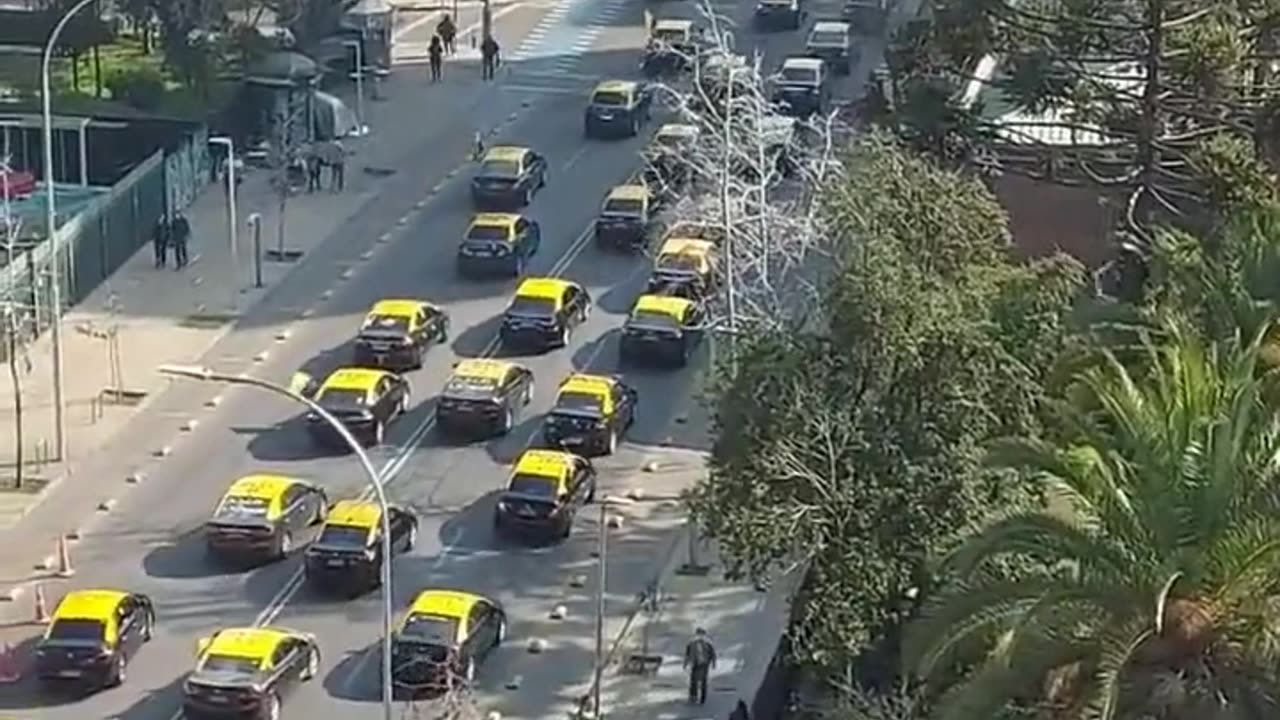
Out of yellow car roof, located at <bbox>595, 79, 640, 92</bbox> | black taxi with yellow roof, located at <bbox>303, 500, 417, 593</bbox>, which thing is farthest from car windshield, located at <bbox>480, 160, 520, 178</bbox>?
black taxi with yellow roof, located at <bbox>303, 500, 417, 593</bbox>

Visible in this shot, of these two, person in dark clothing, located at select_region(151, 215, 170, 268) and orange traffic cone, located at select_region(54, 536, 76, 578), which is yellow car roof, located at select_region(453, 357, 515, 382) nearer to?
orange traffic cone, located at select_region(54, 536, 76, 578)

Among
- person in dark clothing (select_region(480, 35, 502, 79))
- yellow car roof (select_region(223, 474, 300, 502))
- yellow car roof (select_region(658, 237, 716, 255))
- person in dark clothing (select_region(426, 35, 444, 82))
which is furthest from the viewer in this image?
person in dark clothing (select_region(480, 35, 502, 79))

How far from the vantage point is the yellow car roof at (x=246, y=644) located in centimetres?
3819

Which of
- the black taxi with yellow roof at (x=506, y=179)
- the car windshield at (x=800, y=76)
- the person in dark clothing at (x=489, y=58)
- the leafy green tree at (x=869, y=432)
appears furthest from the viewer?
the person in dark clothing at (x=489, y=58)

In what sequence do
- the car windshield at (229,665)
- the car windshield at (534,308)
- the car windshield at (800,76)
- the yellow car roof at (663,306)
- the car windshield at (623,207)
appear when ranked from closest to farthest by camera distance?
1. the car windshield at (229,665)
2. the yellow car roof at (663,306)
3. the car windshield at (534,308)
4. the car windshield at (623,207)
5. the car windshield at (800,76)

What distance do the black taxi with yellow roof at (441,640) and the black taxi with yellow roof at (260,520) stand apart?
3.63m

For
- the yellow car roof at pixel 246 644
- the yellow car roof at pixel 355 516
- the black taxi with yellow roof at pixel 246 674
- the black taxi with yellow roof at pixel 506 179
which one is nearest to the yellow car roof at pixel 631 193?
the black taxi with yellow roof at pixel 506 179

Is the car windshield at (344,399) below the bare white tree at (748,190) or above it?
below

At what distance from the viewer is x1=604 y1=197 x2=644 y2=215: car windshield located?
60.6 metres

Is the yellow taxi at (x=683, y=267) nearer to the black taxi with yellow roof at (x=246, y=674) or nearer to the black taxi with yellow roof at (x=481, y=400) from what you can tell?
the black taxi with yellow roof at (x=481, y=400)

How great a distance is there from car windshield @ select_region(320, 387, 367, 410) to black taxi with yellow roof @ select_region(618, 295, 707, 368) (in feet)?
21.9

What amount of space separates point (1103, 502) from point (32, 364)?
103 ft

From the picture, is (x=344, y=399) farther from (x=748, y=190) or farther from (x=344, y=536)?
(x=748, y=190)

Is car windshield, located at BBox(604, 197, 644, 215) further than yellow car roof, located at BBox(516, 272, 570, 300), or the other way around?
car windshield, located at BBox(604, 197, 644, 215)
